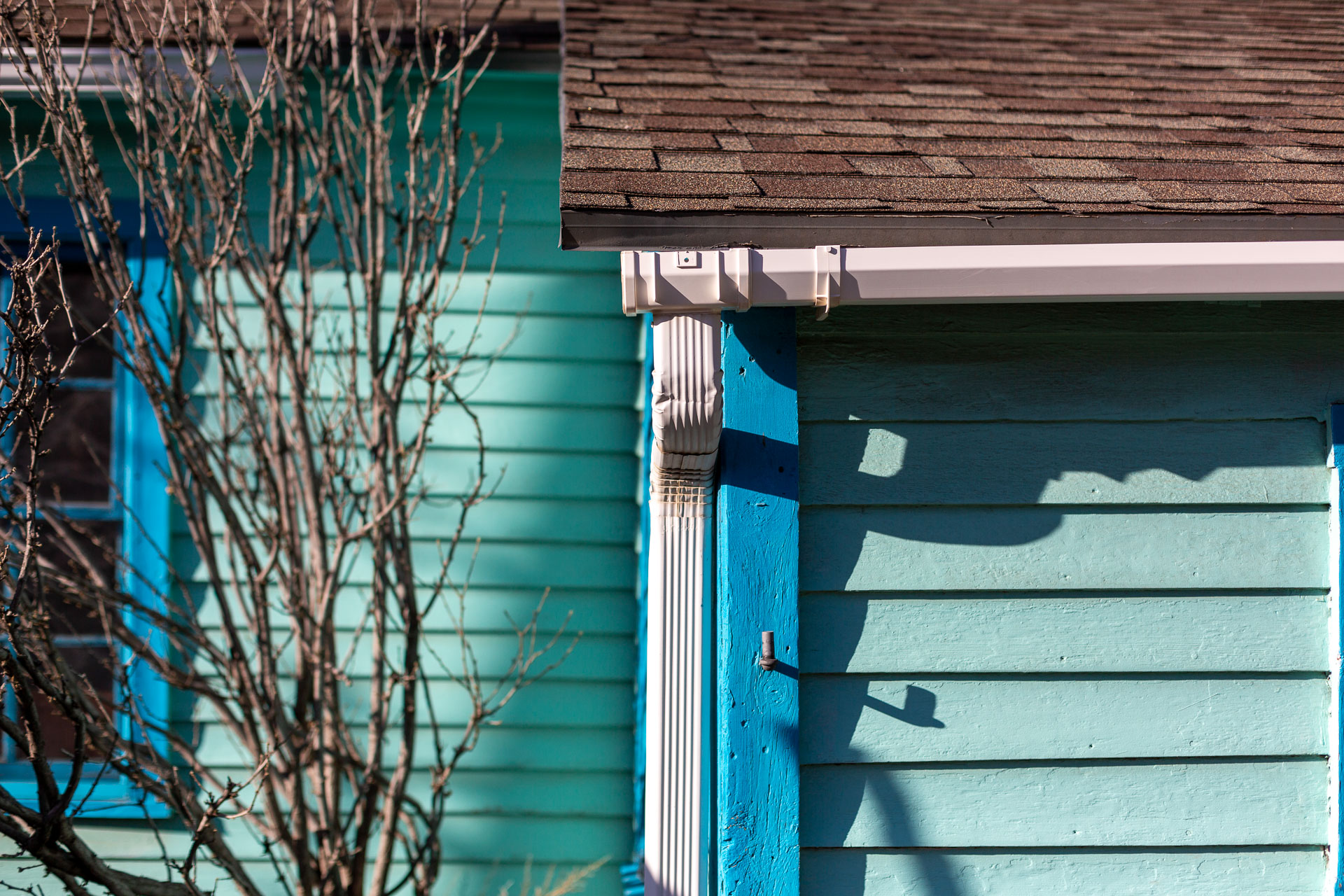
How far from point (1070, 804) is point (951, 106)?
160 centimetres

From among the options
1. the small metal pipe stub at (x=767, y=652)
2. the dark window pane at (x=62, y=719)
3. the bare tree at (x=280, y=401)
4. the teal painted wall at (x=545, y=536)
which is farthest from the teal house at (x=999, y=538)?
the dark window pane at (x=62, y=719)

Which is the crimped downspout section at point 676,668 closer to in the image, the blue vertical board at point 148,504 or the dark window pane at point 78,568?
the dark window pane at point 78,568

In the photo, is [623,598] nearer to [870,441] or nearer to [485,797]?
[485,797]

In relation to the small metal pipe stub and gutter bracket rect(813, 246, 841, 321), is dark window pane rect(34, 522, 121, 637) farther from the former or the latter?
gutter bracket rect(813, 246, 841, 321)

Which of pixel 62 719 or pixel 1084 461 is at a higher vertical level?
pixel 1084 461

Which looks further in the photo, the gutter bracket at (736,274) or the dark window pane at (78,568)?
the dark window pane at (78,568)

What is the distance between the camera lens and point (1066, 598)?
1840 millimetres

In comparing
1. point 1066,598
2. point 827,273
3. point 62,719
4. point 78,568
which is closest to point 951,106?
point 827,273

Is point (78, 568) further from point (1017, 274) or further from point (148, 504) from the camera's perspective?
point (1017, 274)

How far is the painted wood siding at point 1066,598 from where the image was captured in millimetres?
1801

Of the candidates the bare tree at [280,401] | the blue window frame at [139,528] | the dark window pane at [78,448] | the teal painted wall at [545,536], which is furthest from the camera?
the dark window pane at [78,448]

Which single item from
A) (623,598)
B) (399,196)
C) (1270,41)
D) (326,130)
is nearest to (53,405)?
(326,130)

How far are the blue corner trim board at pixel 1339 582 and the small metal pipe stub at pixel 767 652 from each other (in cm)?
110

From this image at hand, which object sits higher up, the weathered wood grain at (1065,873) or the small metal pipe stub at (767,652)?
the small metal pipe stub at (767,652)
